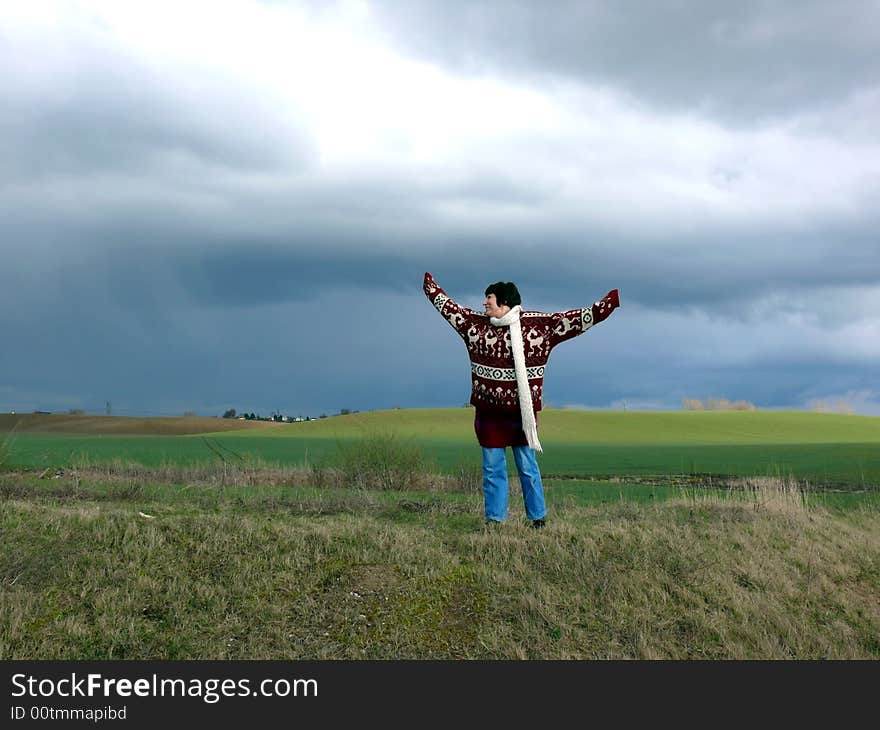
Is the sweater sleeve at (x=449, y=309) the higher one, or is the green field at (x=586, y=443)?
the sweater sleeve at (x=449, y=309)

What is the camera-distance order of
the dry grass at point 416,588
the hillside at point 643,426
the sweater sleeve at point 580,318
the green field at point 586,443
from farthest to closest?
1. the hillside at point 643,426
2. the green field at point 586,443
3. the sweater sleeve at point 580,318
4. the dry grass at point 416,588

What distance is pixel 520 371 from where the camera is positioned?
10.1 metres

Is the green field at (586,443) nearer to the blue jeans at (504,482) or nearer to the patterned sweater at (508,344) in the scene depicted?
the blue jeans at (504,482)

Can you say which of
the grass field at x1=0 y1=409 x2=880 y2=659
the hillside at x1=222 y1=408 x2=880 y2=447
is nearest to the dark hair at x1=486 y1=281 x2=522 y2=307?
the grass field at x1=0 y1=409 x2=880 y2=659

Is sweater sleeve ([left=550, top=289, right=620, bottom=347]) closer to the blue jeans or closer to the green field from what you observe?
the blue jeans

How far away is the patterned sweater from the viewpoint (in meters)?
10.2

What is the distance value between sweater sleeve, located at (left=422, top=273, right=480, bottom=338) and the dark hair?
359 mm

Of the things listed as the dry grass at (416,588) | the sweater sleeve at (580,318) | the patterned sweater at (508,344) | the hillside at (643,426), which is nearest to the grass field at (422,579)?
the dry grass at (416,588)

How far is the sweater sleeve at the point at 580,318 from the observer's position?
10.1 metres

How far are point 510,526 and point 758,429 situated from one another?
184ft

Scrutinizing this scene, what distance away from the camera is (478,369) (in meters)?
10.5

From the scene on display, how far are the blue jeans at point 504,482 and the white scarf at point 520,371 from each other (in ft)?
1.30

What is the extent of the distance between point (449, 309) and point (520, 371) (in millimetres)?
1273

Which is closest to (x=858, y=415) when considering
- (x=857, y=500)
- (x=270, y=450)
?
(x=270, y=450)
